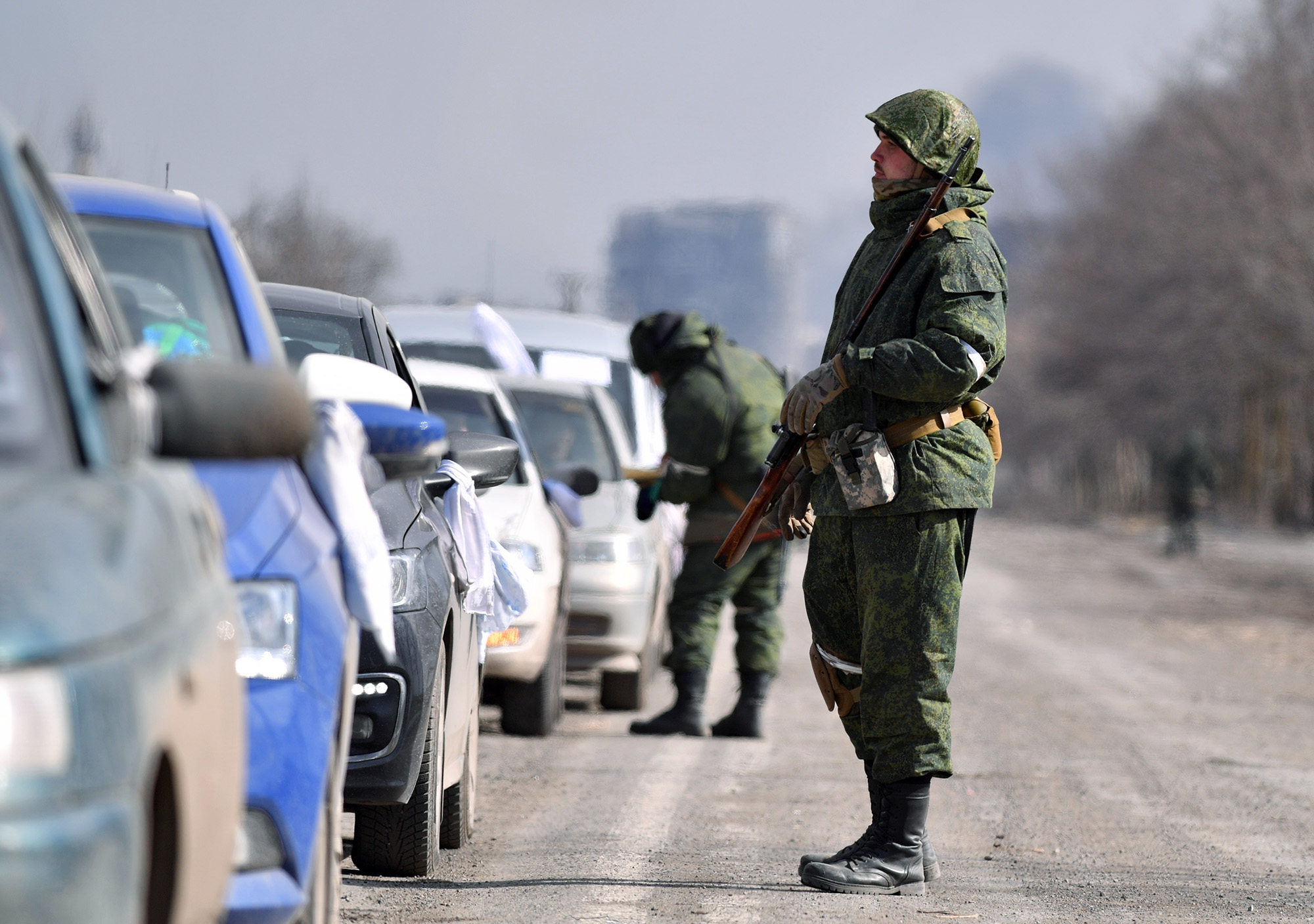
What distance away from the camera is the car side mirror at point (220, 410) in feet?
8.63

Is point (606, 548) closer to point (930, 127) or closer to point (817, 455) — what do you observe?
point (817, 455)

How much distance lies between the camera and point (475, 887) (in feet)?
17.4

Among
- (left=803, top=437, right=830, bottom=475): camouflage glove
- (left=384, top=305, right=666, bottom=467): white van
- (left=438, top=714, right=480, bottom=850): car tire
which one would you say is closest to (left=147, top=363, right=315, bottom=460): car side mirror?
(left=803, top=437, right=830, bottom=475): camouflage glove

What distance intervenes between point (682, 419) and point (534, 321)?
16.3ft

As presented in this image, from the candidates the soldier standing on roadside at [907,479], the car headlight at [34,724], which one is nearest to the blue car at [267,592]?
the car headlight at [34,724]

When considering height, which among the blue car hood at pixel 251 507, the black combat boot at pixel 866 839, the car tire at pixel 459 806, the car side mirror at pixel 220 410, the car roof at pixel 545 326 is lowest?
the car tire at pixel 459 806

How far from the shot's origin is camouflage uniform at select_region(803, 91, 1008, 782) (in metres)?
5.24

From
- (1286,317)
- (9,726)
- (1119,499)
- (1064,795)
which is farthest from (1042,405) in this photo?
(9,726)

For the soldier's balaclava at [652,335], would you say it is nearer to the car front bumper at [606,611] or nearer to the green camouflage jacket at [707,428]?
the green camouflage jacket at [707,428]

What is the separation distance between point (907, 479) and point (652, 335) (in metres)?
4.60

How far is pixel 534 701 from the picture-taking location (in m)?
8.99

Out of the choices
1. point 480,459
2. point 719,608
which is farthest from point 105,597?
point 719,608

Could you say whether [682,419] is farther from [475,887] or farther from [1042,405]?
[1042,405]

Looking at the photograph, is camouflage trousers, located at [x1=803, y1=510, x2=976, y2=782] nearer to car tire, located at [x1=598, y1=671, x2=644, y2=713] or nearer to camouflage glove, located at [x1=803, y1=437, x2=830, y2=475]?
camouflage glove, located at [x1=803, y1=437, x2=830, y2=475]
